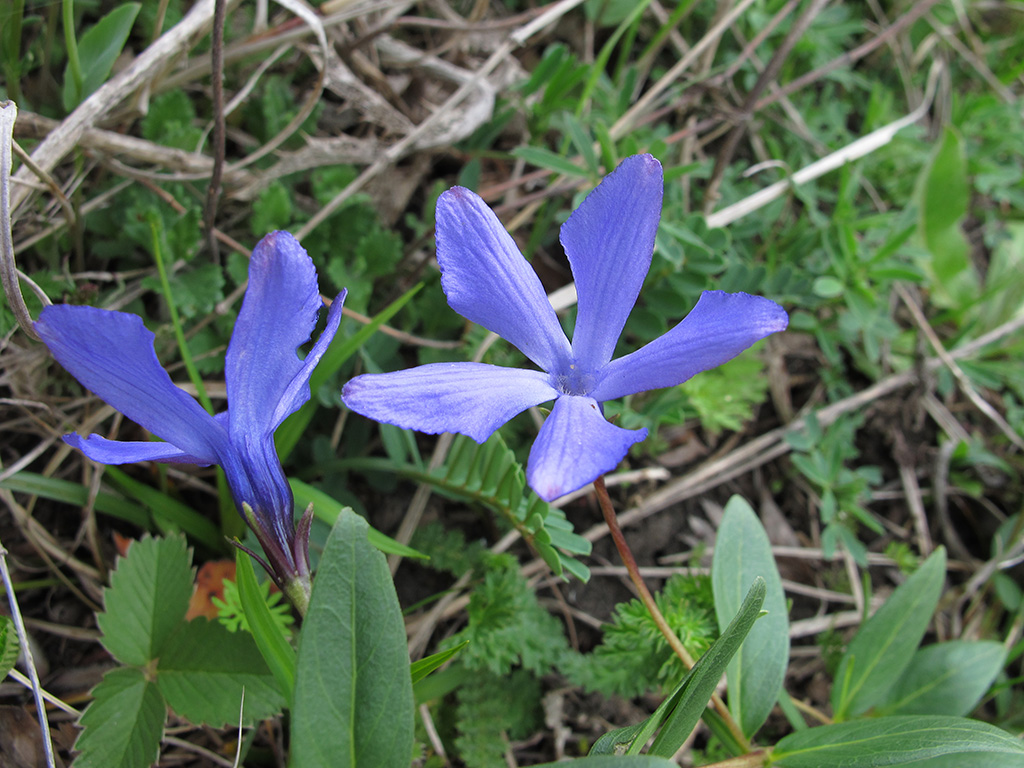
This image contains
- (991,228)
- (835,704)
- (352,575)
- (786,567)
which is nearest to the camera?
(352,575)

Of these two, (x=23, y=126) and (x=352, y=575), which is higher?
(x=23, y=126)

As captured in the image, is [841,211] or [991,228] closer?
[841,211]

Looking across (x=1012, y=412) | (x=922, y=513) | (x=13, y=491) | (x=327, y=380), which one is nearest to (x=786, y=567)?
(x=922, y=513)

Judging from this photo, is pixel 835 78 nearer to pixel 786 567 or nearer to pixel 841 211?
pixel 841 211

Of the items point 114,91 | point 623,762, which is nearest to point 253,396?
point 623,762

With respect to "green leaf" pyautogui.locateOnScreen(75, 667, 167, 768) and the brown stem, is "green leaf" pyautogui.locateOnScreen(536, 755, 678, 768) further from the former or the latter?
"green leaf" pyautogui.locateOnScreen(75, 667, 167, 768)

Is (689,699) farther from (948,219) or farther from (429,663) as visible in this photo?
(948,219)

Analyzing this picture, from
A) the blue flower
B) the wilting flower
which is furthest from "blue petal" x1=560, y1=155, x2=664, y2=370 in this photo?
the wilting flower
